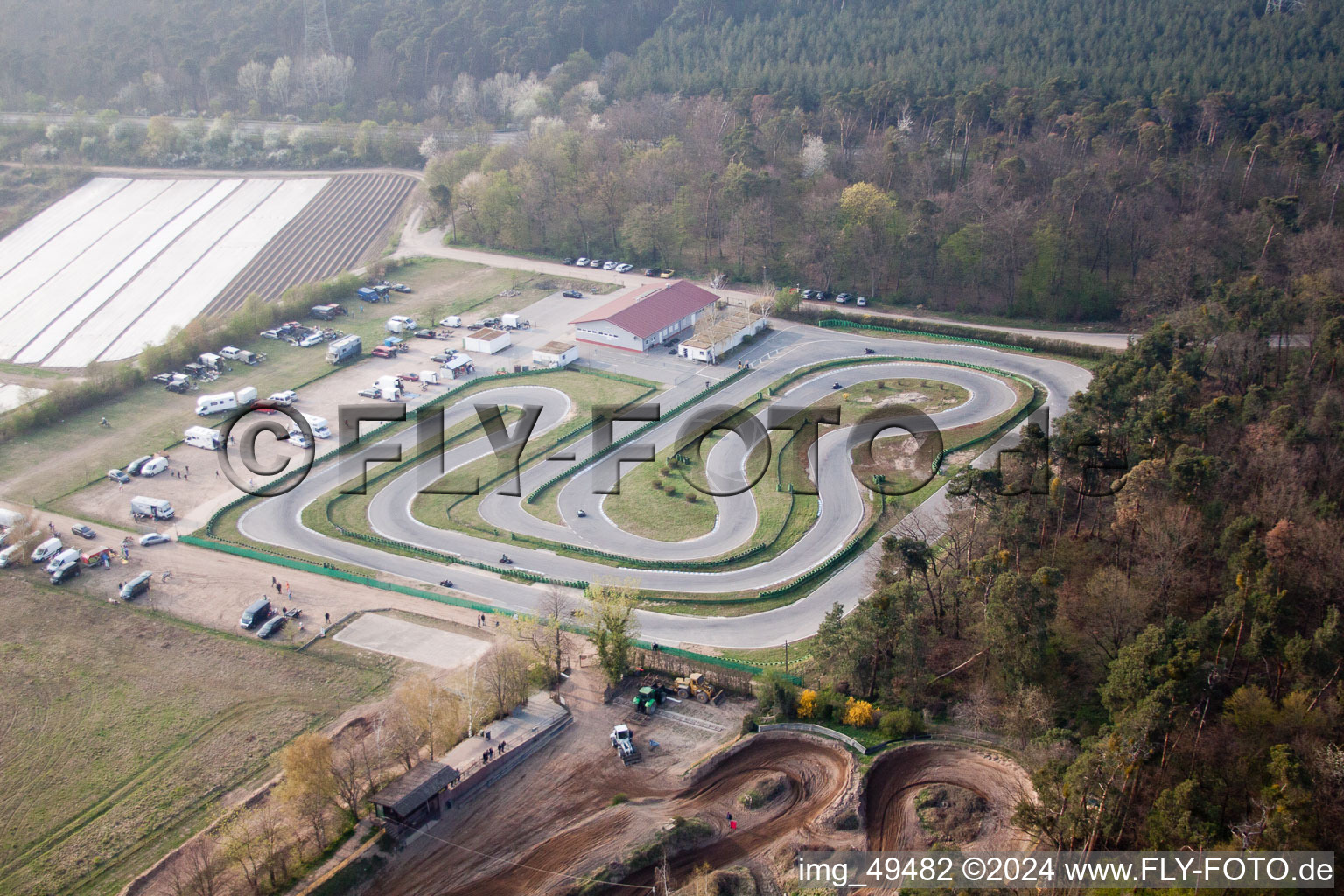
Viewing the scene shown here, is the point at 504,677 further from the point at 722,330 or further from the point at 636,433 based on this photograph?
the point at 722,330

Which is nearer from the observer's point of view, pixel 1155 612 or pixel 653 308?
pixel 1155 612

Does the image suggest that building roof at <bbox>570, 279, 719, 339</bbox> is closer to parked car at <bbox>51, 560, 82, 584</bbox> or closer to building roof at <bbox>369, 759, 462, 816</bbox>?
parked car at <bbox>51, 560, 82, 584</bbox>

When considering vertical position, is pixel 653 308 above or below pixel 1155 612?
above

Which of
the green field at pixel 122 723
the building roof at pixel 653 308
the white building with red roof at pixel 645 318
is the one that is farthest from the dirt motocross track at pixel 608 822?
the building roof at pixel 653 308

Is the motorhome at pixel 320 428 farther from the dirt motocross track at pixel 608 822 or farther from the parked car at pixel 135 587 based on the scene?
the dirt motocross track at pixel 608 822

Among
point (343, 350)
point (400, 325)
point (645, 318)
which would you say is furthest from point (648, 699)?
point (400, 325)

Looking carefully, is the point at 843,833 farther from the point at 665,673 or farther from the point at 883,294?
the point at 883,294

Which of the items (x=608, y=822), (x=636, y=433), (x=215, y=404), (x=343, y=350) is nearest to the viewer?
(x=608, y=822)
